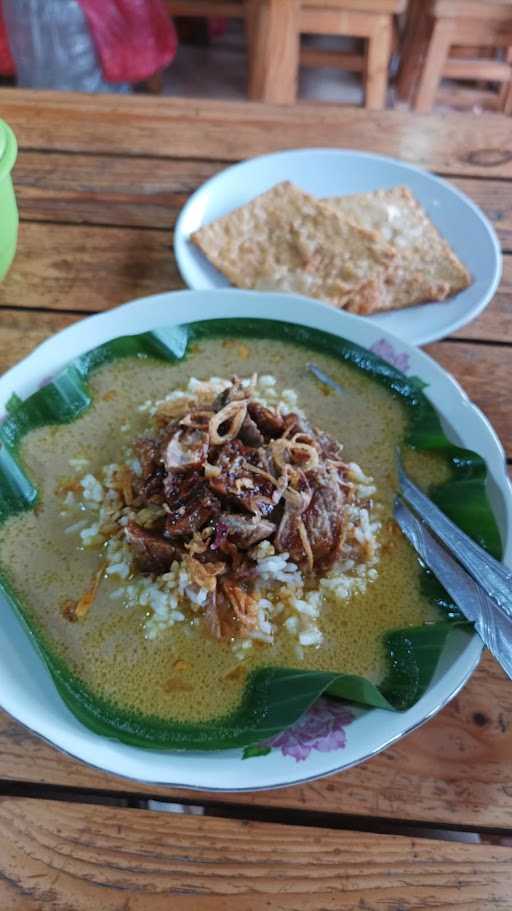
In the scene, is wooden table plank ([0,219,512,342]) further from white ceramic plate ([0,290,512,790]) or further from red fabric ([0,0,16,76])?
red fabric ([0,0,16,76])

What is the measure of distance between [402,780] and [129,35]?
3.81m

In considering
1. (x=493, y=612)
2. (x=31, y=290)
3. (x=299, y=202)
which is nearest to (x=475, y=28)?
(x=299, y=202)

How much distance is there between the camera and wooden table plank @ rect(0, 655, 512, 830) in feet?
3.25

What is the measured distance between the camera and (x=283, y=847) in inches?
37.7

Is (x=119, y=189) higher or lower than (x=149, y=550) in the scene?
higher

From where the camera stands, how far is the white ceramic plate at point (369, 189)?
5.25 ft

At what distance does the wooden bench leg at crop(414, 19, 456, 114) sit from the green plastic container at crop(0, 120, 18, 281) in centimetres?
258

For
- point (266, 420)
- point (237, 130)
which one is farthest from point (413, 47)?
point (266, 420)

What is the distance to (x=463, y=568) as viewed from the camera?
42.5 inches

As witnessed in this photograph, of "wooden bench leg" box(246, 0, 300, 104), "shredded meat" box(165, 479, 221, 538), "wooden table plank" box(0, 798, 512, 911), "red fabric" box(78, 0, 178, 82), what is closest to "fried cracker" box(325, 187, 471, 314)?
"shredded meat" box(165, 479, 221, 538)

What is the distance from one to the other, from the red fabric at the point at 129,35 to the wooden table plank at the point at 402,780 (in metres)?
3.55

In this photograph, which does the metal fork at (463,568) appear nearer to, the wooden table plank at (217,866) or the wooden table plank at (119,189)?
the wooden table plank at (217,866)

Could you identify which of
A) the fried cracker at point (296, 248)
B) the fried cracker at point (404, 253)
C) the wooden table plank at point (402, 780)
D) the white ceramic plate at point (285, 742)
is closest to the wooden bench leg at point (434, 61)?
the fried cracker at point (404, 253)

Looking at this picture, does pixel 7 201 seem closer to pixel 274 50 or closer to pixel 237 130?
pixel 237 130
